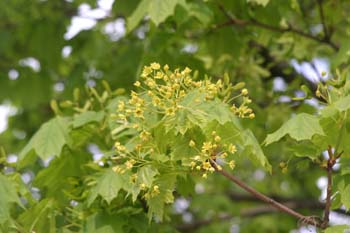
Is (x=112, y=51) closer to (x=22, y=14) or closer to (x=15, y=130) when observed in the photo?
(x=22, y=14)

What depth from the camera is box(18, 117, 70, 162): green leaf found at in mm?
3461

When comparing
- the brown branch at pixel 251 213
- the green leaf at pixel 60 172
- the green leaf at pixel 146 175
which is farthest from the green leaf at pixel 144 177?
the brown branch at pixel 251 213

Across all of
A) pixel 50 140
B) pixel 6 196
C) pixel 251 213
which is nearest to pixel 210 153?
pixel 6 196

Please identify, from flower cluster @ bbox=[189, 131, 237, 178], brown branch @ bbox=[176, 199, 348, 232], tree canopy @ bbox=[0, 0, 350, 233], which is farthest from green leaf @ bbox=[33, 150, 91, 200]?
brown branch @ bbox=[176, 199, 348, 232]

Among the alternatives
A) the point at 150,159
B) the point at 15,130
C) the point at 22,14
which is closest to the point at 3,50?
the point at 22,14

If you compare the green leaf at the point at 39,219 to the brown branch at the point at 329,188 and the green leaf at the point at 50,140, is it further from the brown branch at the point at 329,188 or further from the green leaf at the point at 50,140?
the brown branch at the point at 329,188

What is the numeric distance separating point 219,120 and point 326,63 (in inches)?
228

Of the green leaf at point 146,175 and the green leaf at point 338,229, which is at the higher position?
the green leaf at point 146,175

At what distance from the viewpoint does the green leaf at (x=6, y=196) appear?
2.97 m

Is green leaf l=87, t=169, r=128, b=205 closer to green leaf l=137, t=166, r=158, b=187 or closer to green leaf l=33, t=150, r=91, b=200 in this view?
green leaf l=137, t=166, r=158, b=187

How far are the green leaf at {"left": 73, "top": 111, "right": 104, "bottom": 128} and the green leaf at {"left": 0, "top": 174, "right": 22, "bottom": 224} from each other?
18.1 inches

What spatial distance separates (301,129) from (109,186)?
860mm

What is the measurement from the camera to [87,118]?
3.53 m

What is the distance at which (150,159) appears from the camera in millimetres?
2881
